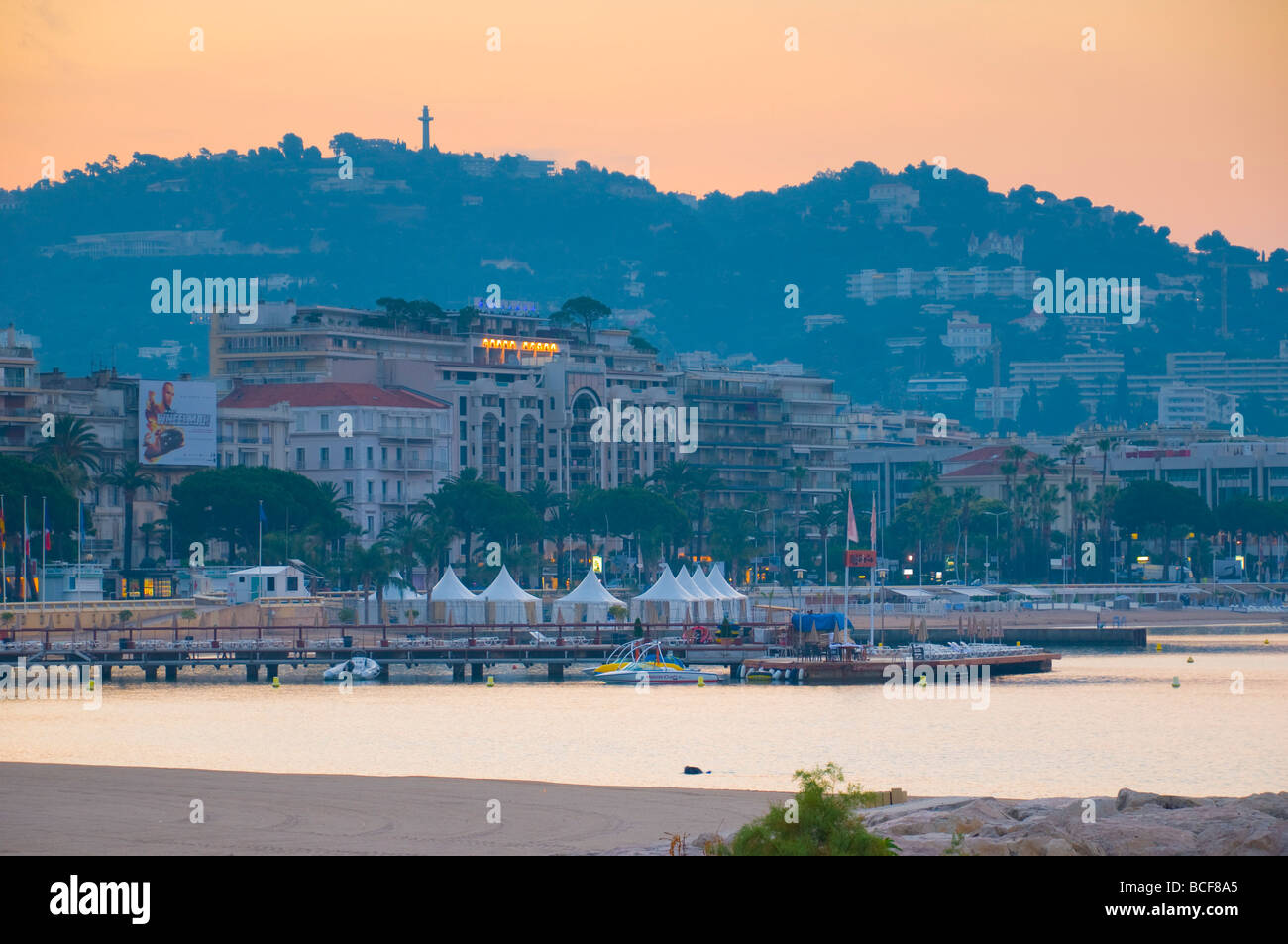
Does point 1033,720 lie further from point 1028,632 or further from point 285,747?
point 1028,632

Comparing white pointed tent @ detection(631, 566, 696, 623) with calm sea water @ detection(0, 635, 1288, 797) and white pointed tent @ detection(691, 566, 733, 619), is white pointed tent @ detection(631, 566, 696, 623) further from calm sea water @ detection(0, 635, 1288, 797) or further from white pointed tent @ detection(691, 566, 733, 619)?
calm sea water @ detection(0, 635, 1288, 797)

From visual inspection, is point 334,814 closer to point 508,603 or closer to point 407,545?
point 508,603

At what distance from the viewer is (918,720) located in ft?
268

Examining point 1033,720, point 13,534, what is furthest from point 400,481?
point 1033,720

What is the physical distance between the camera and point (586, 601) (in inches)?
4946

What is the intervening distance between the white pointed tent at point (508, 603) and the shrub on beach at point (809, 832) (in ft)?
316

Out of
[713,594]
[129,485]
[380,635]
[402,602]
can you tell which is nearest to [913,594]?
[713,594]

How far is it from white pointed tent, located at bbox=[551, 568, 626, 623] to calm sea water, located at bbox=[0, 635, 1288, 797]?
1676cm

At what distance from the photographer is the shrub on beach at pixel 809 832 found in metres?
27.4

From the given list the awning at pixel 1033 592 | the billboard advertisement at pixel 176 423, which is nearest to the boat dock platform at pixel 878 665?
the billboard advertisement at pixel 176 423

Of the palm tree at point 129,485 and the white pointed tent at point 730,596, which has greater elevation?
the palm tree at point 129,485

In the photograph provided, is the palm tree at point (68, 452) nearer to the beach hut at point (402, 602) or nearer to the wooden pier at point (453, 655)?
the beach hut at point (402, 602)

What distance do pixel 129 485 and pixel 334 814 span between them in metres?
→ 123

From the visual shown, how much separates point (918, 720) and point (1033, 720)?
4274mm
